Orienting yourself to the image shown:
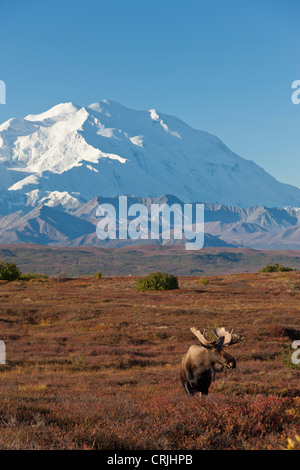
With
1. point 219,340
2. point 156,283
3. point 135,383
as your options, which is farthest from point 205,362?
point 156,283

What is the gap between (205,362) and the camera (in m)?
11.8

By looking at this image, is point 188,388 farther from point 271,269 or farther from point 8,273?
point 271,269

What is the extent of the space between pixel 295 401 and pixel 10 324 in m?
25.8

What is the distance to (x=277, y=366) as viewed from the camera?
64.7ft

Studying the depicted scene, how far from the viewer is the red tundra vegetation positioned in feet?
30.2

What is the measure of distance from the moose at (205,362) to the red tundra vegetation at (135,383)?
0.48 m

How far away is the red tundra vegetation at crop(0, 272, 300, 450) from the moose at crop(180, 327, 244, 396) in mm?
480

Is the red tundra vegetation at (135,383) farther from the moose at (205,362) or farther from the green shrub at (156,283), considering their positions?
the green shrub at (156,283)

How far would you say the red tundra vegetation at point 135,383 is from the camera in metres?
9.20

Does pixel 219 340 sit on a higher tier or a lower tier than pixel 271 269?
higher

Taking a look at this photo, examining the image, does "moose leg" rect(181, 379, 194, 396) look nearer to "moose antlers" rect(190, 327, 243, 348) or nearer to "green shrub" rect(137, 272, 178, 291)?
"moose antlers" rect(190, 327, 243, 348)

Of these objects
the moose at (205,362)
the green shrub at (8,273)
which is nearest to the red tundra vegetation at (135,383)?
the moose at (205,362)

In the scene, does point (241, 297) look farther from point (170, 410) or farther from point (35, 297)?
point (170, 410)

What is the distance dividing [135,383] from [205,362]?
569 centimetres
